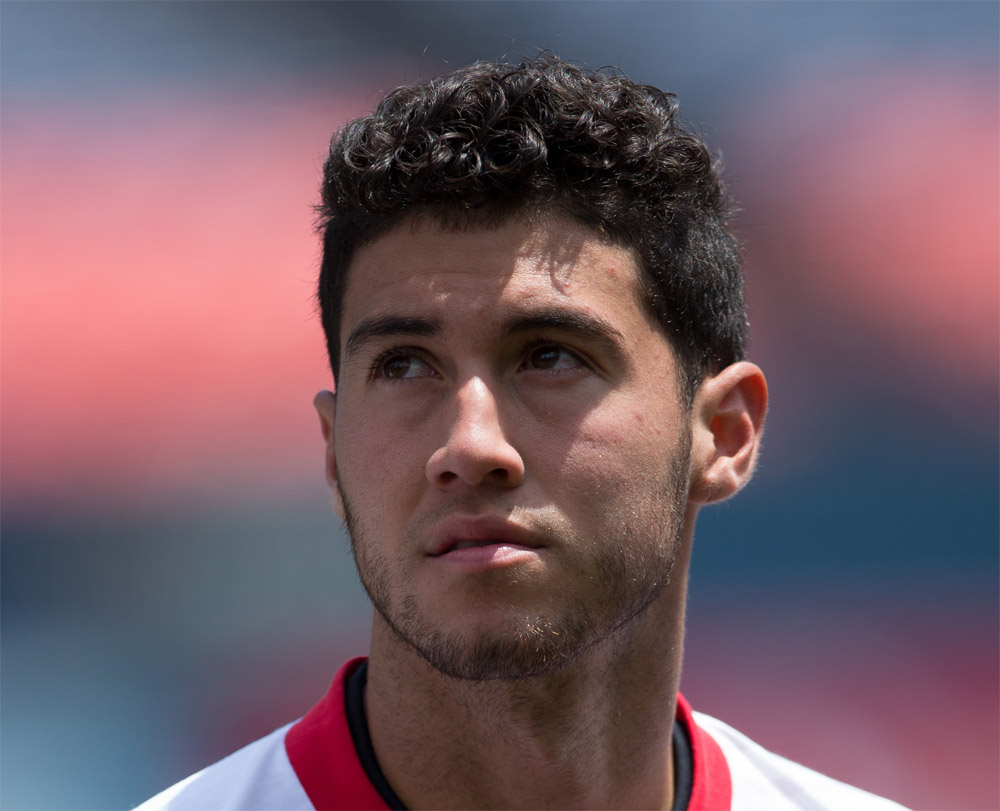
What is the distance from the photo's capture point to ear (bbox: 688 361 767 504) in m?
2.47

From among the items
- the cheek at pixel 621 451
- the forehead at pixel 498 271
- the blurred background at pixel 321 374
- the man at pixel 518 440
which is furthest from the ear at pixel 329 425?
the blurred background at pixel 321 374

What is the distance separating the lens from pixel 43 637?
15.5ft

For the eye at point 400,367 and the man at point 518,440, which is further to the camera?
the eye at point 400,367

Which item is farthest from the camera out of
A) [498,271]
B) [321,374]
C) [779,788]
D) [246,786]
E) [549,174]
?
[321,374]

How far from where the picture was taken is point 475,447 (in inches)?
77.2

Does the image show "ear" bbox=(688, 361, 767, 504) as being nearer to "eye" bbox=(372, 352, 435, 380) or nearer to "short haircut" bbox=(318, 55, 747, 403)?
"short haircut" bbox=(318, 55, 747, 403)

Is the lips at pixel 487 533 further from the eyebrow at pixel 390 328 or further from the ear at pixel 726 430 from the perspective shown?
the ear at pixel 726 430

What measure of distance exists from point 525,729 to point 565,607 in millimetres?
376

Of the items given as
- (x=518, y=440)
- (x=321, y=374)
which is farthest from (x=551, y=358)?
(x=321, y=374)

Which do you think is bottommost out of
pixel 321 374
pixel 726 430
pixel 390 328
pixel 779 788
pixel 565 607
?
pixel 779 788

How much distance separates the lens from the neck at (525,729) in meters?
2.23

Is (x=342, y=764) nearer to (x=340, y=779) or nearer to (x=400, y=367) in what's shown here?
(x=340, y=779)

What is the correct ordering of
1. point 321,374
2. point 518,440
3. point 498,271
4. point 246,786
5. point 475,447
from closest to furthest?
point 475,447 → point 518,440 → point 498,271 → point 246,786 → point 321,374

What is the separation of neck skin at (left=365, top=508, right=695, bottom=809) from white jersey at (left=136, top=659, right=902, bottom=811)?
105 millimetres
